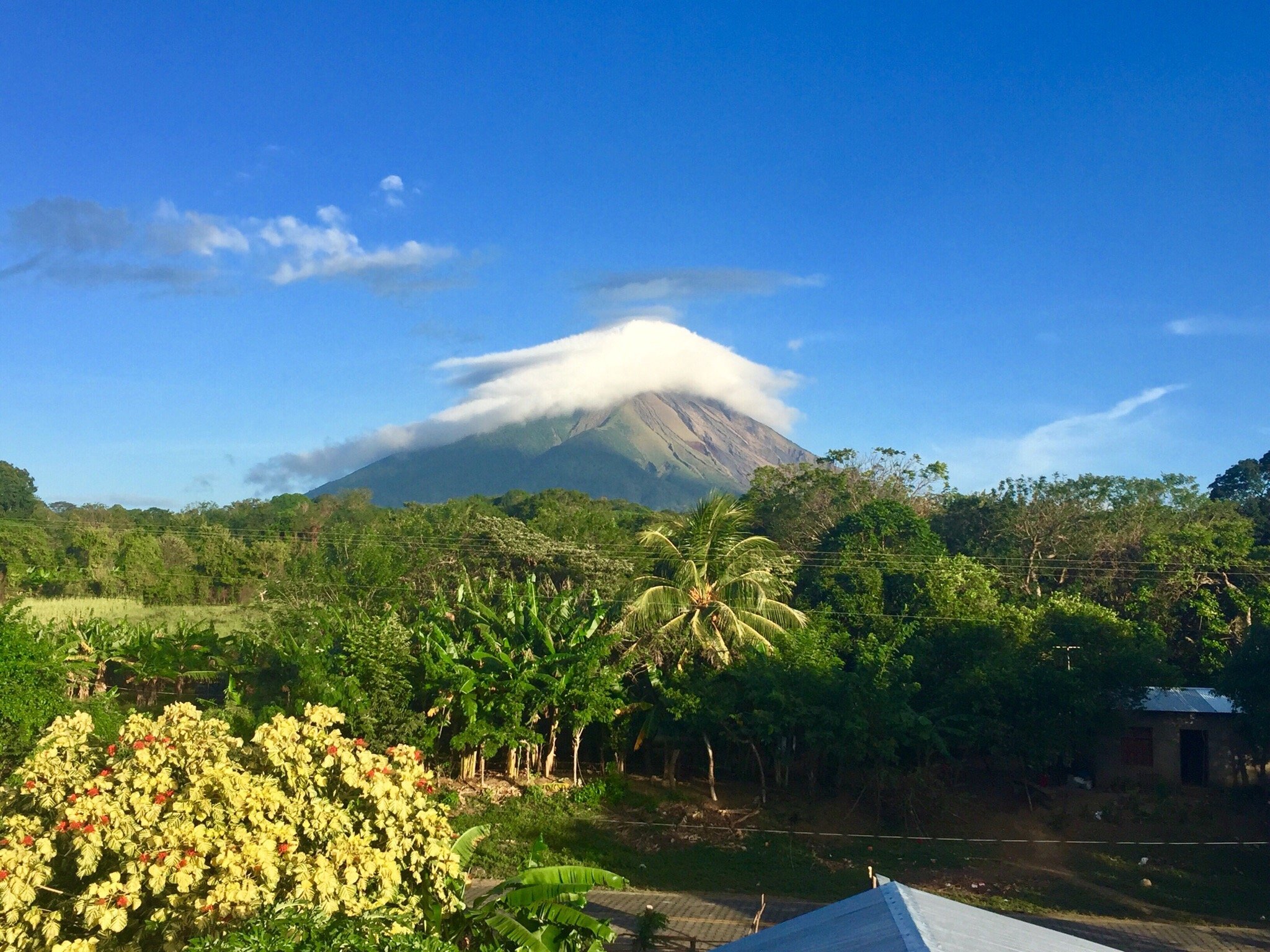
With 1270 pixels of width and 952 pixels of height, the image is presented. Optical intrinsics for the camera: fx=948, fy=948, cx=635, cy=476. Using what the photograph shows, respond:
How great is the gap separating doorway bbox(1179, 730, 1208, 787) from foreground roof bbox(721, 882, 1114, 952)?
1434 centimetres

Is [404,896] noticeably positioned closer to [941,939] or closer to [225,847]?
[225,847]

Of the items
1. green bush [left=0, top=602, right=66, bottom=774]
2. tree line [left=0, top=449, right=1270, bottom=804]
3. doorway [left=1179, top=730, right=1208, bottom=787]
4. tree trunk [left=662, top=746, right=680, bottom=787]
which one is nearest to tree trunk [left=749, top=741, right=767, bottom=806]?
tree line [left=0, top=449, right=1270, bottom=804]

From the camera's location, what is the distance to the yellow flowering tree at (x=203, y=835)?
6.41m

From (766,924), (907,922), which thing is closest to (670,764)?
(766,924)

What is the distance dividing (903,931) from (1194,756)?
1656 cm

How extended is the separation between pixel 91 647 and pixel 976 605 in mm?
20647

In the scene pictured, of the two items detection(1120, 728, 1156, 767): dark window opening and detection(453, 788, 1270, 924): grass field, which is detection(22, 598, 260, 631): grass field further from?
detection(1120, 728, 1156, 767): dark window opening

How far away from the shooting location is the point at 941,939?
620cm

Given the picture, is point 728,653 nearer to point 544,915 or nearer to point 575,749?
point 575,749

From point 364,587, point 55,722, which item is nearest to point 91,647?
point 364,587

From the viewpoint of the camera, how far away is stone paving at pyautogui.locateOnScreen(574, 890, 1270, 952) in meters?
12.3

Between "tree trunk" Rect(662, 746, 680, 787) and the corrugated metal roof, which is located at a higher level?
the corrugated metal roof

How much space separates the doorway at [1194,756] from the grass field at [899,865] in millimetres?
3326

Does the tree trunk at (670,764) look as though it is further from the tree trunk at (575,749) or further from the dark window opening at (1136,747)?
the dark window opening at (1136,747)
